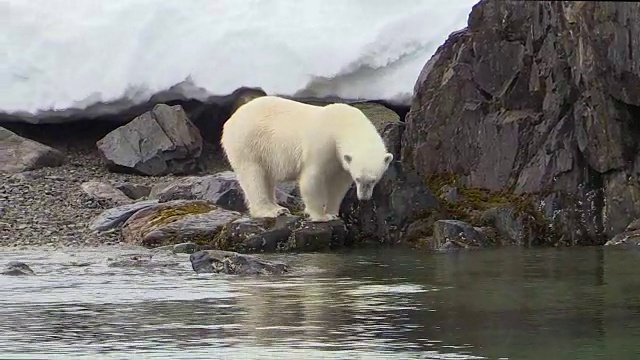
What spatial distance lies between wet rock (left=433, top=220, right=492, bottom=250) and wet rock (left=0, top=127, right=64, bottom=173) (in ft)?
22.7

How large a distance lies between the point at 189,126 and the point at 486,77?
5.73 metres

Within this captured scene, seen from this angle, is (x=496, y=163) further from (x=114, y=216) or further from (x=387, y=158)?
(x=114, y=216)

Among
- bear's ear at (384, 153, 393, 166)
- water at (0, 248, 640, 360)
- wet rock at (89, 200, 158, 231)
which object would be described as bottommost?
water at (0, 248, 640, 360)

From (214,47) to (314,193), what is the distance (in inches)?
317

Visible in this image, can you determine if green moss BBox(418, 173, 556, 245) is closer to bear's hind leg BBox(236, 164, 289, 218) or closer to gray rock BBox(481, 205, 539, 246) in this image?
gray rock BBox(481, 205, 539, 246)

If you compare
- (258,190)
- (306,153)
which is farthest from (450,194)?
(258,190)

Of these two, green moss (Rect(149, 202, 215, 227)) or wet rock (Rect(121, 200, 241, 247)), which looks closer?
wet rock (Rect(121, 200, 241, 247))

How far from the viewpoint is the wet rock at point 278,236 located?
10672mm

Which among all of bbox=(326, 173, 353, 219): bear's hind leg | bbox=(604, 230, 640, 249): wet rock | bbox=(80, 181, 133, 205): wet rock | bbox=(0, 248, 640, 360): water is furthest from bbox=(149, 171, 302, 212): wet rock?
bbox=(604, 230, 640, 249): wet rock

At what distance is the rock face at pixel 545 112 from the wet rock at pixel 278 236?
178cm

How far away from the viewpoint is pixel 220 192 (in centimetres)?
1315

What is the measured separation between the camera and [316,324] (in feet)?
19.5

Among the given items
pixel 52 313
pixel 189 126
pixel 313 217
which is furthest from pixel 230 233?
pixel 189 126

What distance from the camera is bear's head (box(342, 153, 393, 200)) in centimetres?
1038
